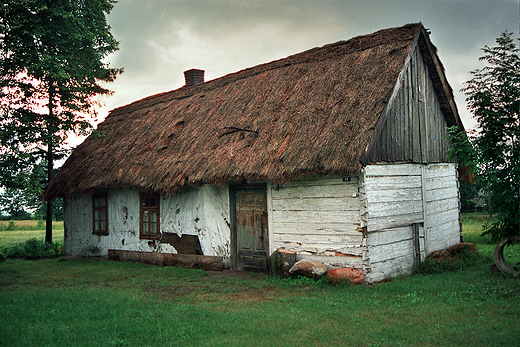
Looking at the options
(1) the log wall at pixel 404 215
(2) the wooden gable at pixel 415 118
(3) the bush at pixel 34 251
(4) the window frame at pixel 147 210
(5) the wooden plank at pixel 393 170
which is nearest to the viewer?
(1) the log wall at pixel 404 215

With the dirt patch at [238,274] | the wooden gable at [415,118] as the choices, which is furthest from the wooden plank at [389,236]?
the dirt patch at [238,274]

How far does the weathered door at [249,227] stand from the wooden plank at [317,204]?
22.7 inches

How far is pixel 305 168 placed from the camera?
859cm

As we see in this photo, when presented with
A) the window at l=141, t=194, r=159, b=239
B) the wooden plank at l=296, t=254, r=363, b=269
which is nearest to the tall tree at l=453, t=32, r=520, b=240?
the wooden plank at l=296, t=254, r=363, b=269

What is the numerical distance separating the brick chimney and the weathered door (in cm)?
789

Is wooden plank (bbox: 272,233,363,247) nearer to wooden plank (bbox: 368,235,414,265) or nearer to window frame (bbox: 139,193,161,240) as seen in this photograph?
wooden plank (bbox: 368,235,414,265)

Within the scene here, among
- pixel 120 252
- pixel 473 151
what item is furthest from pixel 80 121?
pixel 473 151

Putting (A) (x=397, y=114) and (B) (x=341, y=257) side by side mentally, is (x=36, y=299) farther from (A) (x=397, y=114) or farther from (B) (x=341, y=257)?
(A) (x=397, y=114)

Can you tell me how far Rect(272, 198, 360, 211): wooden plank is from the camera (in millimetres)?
8695

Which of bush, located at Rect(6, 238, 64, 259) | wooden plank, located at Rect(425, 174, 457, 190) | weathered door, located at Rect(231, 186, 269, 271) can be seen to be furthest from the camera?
bush, located at Rect(6, 238, 64, 259)

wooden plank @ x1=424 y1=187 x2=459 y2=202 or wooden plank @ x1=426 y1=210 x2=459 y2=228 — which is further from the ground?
wooden plank @ x1=424 y1=187 x2=459 y2=202

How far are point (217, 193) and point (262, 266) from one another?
7.59ft

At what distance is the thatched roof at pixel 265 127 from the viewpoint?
8883mm

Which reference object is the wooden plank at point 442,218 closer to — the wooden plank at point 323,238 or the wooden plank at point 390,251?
the wooden plank at point 390,251
